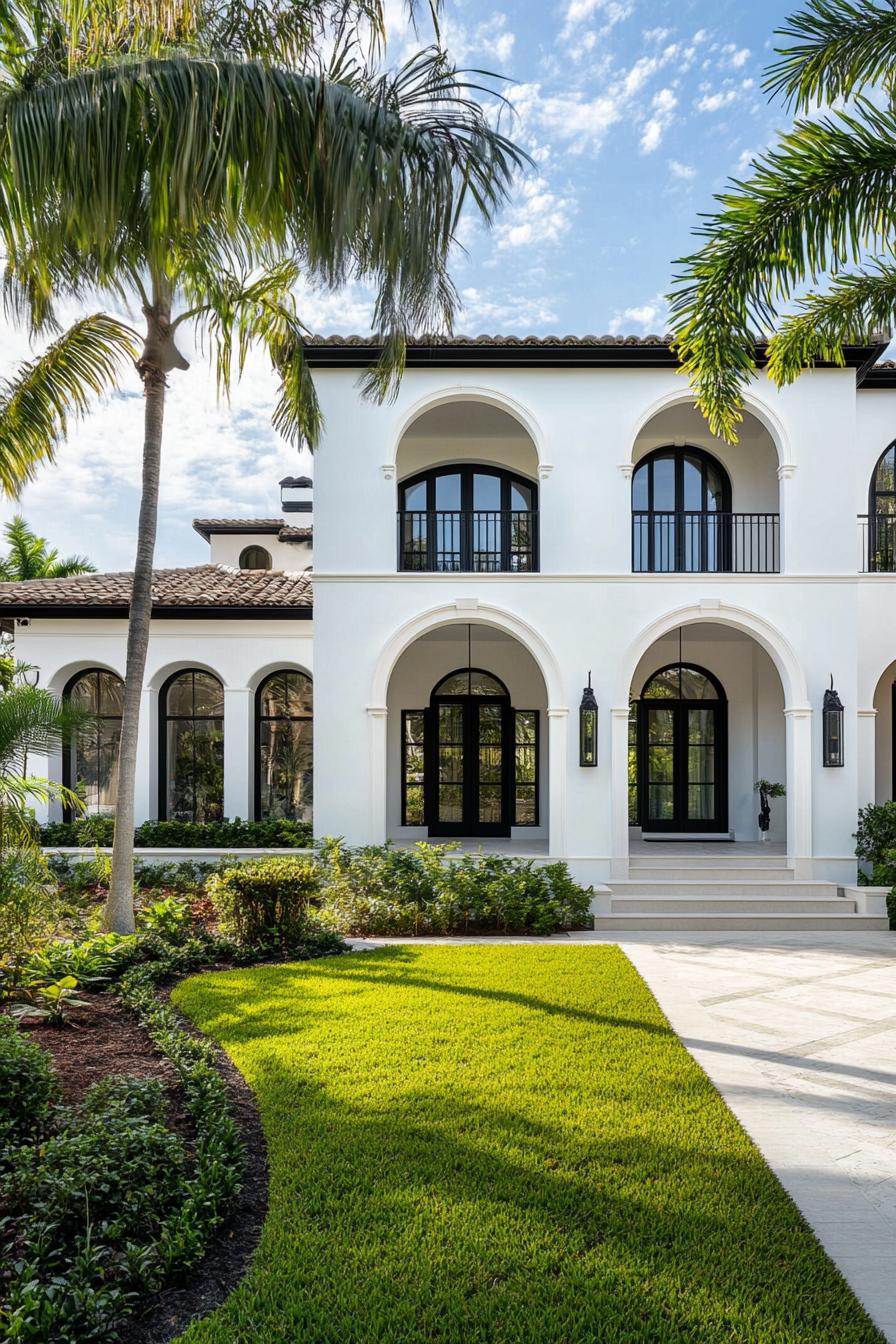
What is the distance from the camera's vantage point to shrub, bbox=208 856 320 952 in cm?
908

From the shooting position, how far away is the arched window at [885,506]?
46.9ft

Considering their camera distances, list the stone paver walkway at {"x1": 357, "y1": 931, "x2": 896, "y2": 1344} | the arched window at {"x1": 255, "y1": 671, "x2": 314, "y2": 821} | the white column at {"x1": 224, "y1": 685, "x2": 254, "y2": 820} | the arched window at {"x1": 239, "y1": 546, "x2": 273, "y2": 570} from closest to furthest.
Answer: the stone paver walkway at {"x1": 357, "y1": 931, "x2": 896, "y2": 1344}
the white column at {"x1": 224, "y1": 685, "x2": 254, "y2": 820}
the arched window at {"x1": 255, "y1": 671, "x2": 314, "y2": 821}
the arched window at {"x1": 239, "y1": 546, "x2": 273, "y2": 570}

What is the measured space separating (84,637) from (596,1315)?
14545 millimetres

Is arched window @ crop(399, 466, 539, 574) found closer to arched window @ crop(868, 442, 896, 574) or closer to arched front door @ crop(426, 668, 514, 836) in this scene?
arched front door @ crop(426, 668, 514, 836)

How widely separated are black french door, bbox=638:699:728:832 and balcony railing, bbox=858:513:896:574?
3592mm

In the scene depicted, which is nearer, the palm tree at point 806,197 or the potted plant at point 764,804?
the palm tree at point 806,197

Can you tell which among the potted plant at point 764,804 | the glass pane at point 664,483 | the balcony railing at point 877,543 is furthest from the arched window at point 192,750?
the balcony railing at point 877,543

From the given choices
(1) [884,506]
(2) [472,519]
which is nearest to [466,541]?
(2) [472,519]

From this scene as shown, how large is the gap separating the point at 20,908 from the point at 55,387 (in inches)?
254

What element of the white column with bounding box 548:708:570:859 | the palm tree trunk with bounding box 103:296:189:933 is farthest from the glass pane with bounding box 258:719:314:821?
the palm tree trunk with bounding box 103:296:189:933

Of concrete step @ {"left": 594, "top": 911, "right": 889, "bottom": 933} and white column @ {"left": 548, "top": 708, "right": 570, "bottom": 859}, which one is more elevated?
white column @ {"left": 548, "top": 708, "right": 570, "bottom": 859}

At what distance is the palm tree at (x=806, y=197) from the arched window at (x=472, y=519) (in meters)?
6.59

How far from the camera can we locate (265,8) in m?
6.69

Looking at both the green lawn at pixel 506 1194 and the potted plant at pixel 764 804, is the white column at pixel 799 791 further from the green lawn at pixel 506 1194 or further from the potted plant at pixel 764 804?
the green lawn at pixel 506 1194
